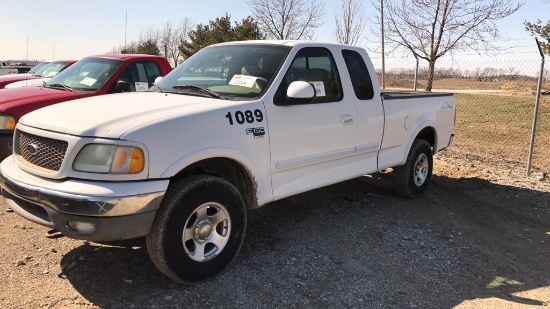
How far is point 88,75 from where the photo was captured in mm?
7090

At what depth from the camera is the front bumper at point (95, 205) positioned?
2986 mm

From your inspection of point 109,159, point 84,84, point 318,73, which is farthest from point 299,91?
point 84,84

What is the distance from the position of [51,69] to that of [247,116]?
10.2 m

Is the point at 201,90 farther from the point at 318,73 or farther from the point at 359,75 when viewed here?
the point at 359,75

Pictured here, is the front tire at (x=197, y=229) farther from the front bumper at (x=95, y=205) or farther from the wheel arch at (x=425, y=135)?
the wheel arch at (x=425, y=135)

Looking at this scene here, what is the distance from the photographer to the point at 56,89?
22.2 ft

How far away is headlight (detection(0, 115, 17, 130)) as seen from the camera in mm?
5406

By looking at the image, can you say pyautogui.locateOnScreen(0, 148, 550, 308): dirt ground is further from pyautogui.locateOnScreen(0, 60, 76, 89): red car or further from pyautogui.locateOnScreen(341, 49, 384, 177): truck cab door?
pyautogui.locateOnScreen(0, 60, 76, 89): red car

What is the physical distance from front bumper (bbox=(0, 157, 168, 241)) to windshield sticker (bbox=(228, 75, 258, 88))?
1.31 metres

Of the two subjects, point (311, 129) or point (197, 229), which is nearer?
point (197, 229)

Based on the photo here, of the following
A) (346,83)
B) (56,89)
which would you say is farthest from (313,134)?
(56,89)

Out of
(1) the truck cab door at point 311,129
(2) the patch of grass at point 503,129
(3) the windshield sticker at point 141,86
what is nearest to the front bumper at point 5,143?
(3) the windshield sticker at point 141,86

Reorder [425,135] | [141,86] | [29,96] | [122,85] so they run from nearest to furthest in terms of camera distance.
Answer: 1. [29,96]
2. [122,85]
3. [425,135]
4. [141,86]

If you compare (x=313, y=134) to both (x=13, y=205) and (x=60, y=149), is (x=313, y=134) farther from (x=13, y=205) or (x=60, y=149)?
(x=13, y=205)
